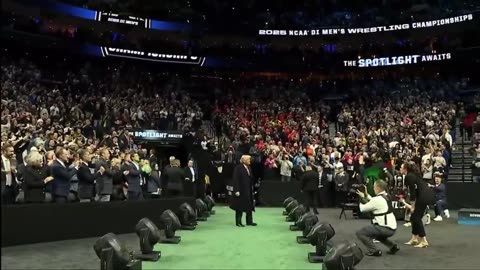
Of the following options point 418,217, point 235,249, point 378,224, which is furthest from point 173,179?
point 418,217

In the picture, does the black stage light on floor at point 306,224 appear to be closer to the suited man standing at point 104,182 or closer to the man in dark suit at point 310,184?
the suited man standing at point 104,182

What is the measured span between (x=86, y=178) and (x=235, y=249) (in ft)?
13.1

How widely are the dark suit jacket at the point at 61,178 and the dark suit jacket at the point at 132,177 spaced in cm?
178

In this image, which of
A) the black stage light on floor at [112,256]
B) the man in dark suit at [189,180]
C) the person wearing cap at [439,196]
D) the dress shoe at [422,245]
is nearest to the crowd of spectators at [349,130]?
the person wearing cap at [439,196]

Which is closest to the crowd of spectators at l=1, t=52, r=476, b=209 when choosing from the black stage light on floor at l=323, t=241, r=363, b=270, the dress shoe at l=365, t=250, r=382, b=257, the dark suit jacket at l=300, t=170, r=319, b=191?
the dark suit jacket at l=300, t=170, r=319, b=191

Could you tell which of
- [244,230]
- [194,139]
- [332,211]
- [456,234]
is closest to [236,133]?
[194,139]

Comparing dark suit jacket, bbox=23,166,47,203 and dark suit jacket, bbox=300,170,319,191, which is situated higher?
dark suit jacket, bbox=23,166,47,203

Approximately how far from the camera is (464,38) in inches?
1304

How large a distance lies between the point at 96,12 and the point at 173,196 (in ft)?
65.7

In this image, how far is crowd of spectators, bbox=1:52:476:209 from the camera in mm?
7281

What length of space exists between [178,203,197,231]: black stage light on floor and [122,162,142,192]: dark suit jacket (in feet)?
4.19

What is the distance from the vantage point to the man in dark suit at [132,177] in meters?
13.6

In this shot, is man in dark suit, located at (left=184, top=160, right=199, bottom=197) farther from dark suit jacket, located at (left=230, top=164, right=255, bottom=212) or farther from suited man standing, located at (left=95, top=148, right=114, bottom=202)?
suited man standing, located at (left=95, top=148, right=114, bottom=202)

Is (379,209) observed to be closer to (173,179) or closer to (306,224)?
(306,224)
